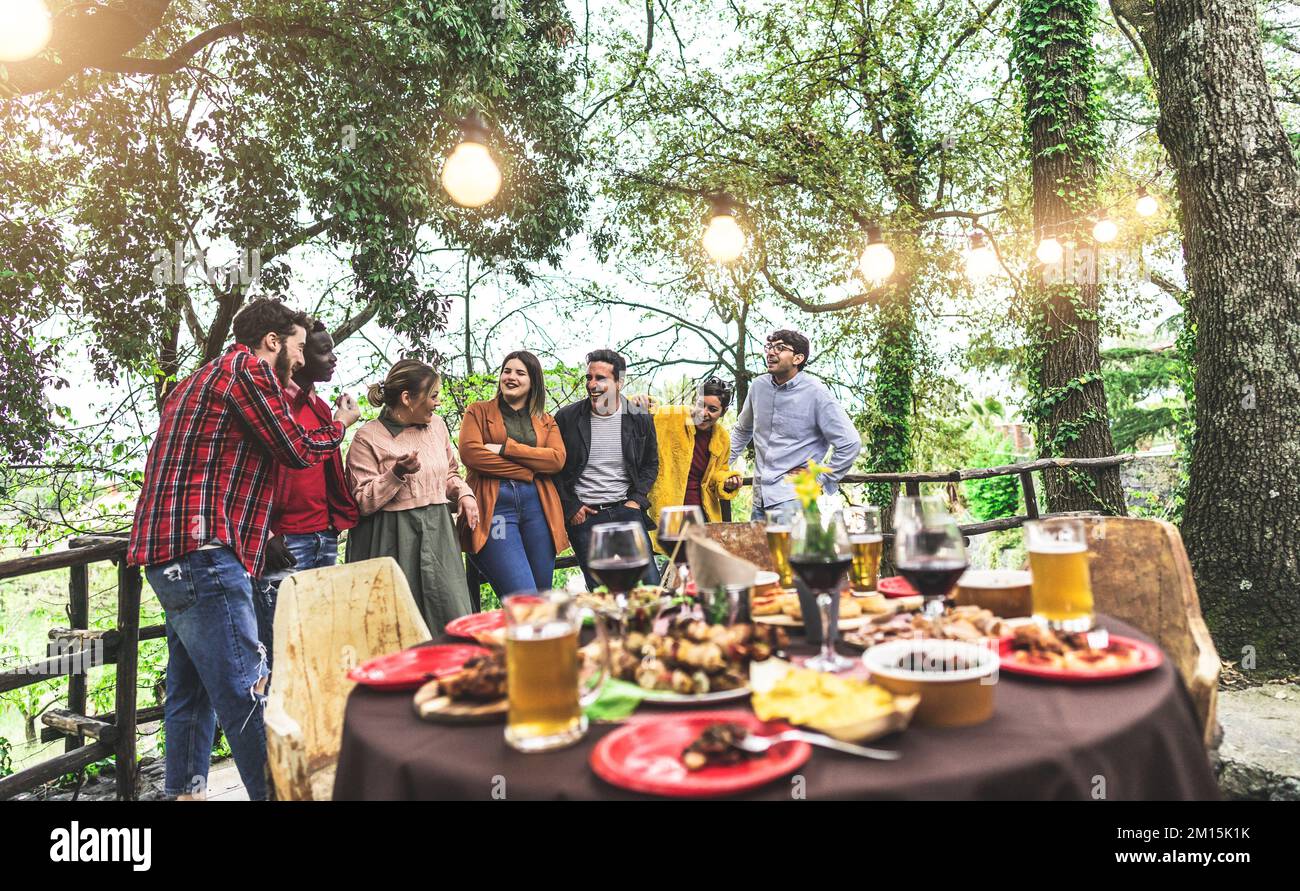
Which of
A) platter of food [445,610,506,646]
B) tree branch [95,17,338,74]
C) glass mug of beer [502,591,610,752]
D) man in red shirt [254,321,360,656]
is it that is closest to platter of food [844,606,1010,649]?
glass mug of beer [502,591,610,752]

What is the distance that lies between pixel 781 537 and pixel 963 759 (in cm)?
96

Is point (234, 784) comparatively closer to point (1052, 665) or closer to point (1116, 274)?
point (1052, 665)

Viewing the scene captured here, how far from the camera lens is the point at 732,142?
9156 mm

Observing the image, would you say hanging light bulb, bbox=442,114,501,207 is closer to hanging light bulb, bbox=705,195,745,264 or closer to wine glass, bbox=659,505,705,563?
hanging light bulb, bbox=705,195,745,264

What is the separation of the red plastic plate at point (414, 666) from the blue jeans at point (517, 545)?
1834 mm

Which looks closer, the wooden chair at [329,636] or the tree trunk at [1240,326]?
the wooden chair at [329,636]

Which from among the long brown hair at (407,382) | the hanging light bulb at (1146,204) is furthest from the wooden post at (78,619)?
the hanging light bulb at (1146,204)

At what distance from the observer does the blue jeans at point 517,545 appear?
11.1ft

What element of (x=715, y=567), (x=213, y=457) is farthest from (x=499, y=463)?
(x=715, y=567)

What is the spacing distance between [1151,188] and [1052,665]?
9748mm

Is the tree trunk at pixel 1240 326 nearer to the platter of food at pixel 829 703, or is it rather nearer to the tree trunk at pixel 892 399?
the platter of food at pixel 829 703

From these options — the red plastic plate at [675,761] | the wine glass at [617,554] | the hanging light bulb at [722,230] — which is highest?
the hanging light bulb at [722,230]

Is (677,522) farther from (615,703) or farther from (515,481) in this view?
(515,481)

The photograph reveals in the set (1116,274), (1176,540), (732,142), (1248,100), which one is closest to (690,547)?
(1176,540)
